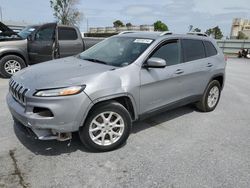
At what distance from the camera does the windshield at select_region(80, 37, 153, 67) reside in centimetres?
414

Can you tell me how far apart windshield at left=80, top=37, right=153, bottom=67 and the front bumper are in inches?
39.1

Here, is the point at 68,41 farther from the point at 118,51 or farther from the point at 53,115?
the point at 53,115

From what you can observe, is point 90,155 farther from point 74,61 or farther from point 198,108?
point 198,108

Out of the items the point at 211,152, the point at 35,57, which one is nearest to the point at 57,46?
the point at 35,57

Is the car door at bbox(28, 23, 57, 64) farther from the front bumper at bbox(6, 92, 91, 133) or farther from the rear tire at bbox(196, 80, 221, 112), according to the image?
the front bumper at bbox(6, 92, 91, 133)

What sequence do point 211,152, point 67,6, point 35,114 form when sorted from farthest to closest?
point 67,6 < point 211,152 < point 35,114

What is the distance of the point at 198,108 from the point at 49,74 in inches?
134

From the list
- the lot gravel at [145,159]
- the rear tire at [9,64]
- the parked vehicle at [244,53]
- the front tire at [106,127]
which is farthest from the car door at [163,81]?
the parked vehicle at [244,53]

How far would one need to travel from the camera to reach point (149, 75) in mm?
4074

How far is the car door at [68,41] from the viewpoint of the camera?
893 centimetres

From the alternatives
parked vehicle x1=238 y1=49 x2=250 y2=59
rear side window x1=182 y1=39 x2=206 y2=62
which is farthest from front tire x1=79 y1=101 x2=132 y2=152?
parked vehicle x1=238 y1=49 x2=250 y2=59

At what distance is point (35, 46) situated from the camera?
8.69m

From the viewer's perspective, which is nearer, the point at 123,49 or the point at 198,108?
the point at 123,49

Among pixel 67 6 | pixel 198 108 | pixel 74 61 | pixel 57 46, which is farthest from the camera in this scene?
pixel 67 6
